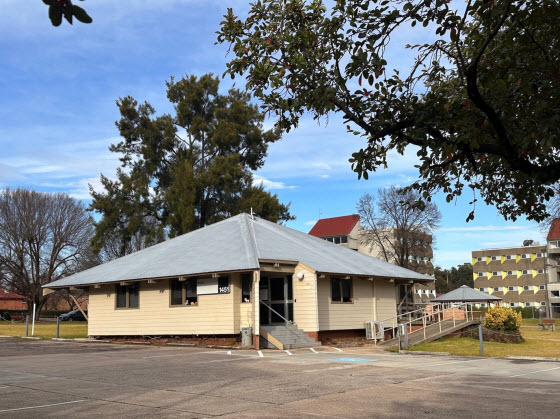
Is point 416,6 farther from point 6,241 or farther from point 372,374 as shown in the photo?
point 6,241

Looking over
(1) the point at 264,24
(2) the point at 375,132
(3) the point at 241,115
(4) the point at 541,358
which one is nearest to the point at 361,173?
(2) the point at 375,132

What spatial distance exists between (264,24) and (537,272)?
81.8 meters

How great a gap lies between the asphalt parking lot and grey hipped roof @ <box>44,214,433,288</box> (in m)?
5.70

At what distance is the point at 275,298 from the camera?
75.6 ft

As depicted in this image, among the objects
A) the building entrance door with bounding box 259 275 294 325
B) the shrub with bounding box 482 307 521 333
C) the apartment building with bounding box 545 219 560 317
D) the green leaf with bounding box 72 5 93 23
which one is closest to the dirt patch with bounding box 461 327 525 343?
the shrub with bounding box 482 307 521 333

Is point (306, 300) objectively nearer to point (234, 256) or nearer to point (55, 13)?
point (234, 256)

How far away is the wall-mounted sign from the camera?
71.5ft

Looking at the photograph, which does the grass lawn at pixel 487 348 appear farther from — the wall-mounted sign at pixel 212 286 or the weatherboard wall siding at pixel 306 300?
the wall-mounted sign at pixel 212 286

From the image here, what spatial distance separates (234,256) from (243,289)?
4.68 feet

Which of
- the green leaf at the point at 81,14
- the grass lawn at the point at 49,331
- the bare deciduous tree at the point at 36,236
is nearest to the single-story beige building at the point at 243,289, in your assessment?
the grass lawn at the point at 49,331

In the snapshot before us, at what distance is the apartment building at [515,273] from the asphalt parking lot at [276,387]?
7049cm

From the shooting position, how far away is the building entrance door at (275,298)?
74.0 feet

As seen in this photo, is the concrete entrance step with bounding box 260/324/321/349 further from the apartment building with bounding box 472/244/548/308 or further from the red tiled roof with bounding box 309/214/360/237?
the apartment building with bounding box 472/244/548/308

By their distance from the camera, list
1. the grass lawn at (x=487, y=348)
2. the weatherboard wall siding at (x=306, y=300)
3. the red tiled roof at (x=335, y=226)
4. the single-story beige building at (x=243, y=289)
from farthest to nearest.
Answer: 1. the red tiled roof at (x=335, y=226)
2. the weatherboard wall siding at (x=306, y=300)
3. the single-story beige building at (x=243, y=289)
4. the grass lawn at (x=487, y=348)
